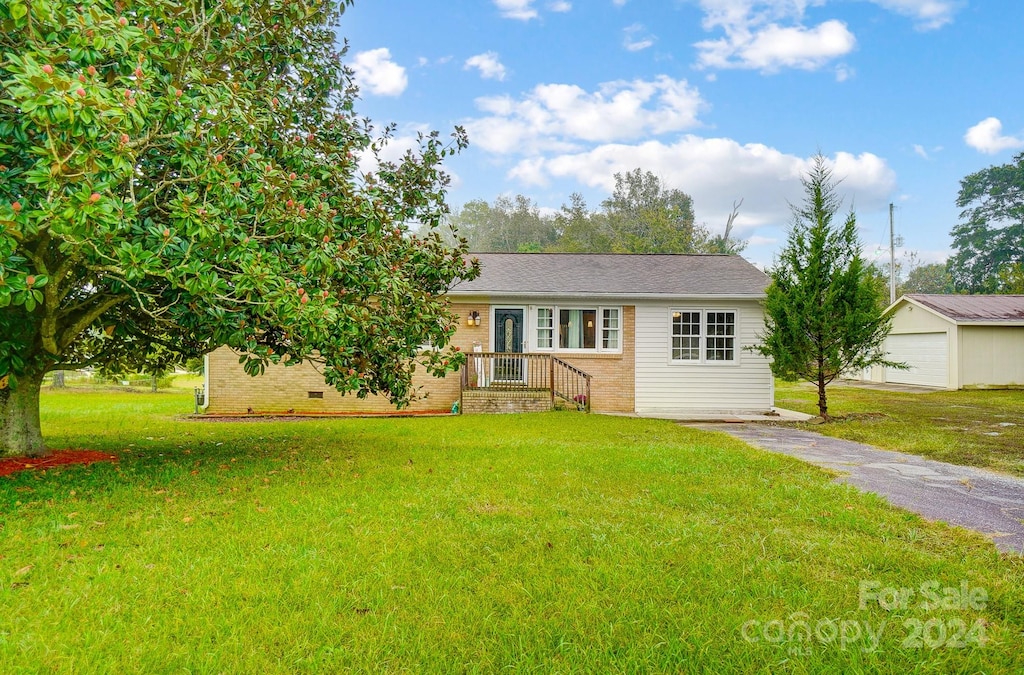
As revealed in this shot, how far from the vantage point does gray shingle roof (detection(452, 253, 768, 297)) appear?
1322 centimetres

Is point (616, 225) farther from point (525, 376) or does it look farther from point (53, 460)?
point (53, 460)

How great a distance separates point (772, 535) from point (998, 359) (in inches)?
834

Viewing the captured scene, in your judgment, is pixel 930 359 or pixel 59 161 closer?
pixel 59 161

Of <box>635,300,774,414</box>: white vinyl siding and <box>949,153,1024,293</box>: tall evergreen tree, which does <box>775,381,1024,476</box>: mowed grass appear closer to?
<box>635,300,774,414</box>: white vinyl siding

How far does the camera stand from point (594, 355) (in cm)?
1351

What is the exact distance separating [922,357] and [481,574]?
77.0 feet

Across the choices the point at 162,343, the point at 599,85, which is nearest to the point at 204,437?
the point at 162,343

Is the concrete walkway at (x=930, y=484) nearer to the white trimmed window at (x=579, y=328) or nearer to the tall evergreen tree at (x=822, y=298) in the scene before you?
the tall evergreen tree at (x=822, y=298)

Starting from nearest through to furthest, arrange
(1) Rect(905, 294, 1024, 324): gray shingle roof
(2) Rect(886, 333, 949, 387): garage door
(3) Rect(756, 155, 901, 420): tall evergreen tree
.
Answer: (3) Rect(756, 155, 901, 420): tall evergreen tree
(1) Rect(905, 294, 1024, 324): gray shingle roof
(2) Rect(886, 333, 949, 387): garage door

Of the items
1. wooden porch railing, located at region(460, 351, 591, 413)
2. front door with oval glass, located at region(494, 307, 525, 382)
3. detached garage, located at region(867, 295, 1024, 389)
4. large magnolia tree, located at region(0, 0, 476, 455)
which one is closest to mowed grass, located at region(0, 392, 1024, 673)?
large magnolia tree, located at region(0, 0, 476, 455)

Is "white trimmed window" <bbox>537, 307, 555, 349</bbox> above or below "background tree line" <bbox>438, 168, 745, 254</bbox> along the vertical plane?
below

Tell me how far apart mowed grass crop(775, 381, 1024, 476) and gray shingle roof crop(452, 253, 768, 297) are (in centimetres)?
386

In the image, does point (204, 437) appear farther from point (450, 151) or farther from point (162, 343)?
point (450, 151)

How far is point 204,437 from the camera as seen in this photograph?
28.8ft
